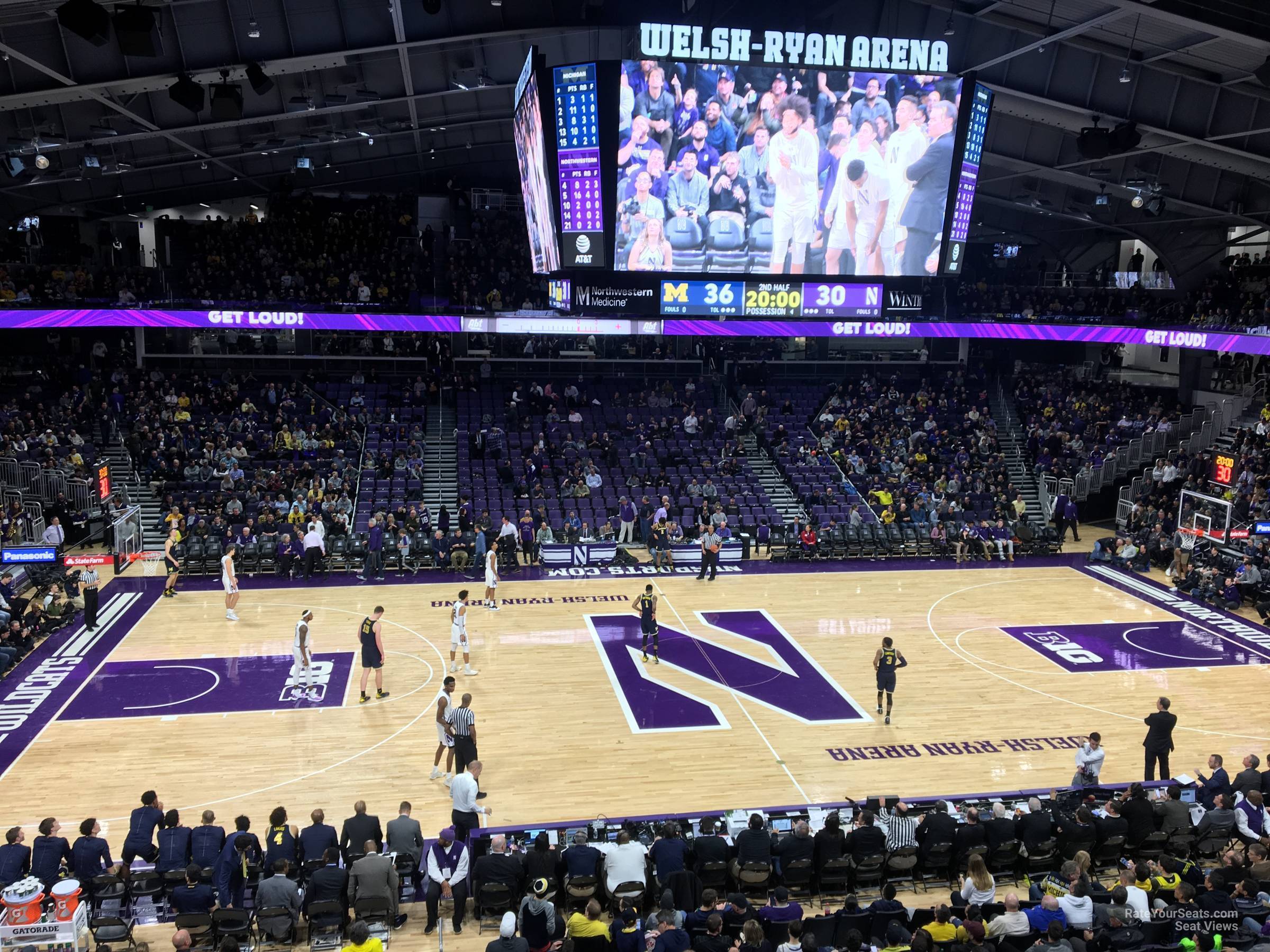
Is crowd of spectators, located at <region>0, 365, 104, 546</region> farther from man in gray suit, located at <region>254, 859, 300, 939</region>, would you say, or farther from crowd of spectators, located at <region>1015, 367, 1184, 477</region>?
crowd of spectators, located at <region>1015, 367, 1184, 477</region>

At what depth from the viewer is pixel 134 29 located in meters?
14.9

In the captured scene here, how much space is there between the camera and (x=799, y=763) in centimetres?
1391

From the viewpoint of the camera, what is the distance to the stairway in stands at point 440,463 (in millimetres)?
27469

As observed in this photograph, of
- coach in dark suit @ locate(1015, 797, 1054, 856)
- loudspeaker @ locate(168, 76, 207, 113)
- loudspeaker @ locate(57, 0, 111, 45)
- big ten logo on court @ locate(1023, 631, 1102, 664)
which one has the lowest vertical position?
big ten logo on court @ locate(1023, 631, 1102, 664)

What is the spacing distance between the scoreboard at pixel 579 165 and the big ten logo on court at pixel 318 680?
9499 millimetres

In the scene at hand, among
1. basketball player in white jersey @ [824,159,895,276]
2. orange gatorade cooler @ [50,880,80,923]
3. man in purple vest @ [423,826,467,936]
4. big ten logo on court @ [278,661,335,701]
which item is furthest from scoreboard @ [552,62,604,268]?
orange gatorade cooler @ [50,880,80,923]

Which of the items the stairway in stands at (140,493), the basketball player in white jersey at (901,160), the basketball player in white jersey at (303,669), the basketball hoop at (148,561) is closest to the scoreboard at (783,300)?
the basketball player in white jersey at (901,160)

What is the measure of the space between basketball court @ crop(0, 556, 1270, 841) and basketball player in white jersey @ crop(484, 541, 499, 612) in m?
0.43

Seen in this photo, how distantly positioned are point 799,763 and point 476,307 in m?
20.5

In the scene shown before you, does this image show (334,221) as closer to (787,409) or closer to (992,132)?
(787,409)

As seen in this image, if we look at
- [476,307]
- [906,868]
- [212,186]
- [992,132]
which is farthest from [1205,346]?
[212,186]

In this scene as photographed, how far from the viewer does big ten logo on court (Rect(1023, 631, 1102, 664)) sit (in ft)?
60.7

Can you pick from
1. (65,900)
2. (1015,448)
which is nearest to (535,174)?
(65,900)

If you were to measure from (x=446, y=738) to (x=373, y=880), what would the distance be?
3.28 meters
